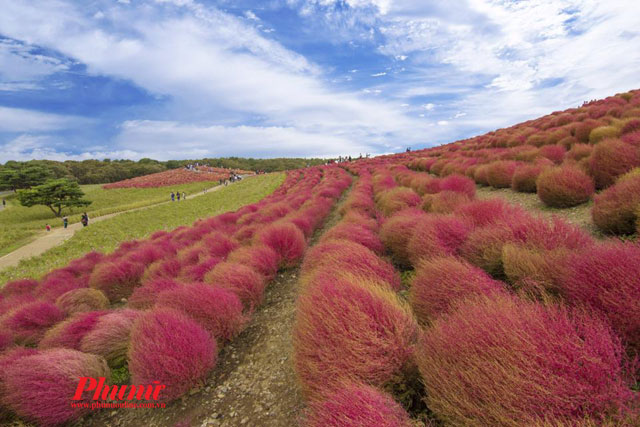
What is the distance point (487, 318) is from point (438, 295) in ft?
2.96

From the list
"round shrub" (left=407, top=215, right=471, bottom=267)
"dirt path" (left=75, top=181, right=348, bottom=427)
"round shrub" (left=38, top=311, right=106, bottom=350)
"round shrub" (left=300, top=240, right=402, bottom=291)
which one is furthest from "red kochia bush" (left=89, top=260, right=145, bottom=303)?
"round shrub" (left=407, top=215, right=471, bottom=267)

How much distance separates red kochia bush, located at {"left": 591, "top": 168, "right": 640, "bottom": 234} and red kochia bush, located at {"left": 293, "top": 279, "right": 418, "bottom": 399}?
294cm

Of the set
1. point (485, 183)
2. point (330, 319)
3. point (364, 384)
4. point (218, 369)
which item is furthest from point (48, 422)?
point (485, 183)

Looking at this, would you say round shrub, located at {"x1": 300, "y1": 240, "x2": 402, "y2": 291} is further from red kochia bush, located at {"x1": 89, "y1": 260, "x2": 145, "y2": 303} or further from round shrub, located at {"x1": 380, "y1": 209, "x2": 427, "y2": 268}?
red kochia bush, located at {"x1": 89, "y1": 260, "x2": 145, "y2": 303}

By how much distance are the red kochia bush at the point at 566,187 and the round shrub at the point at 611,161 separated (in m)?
0.22

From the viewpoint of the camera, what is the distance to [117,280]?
22.9 ft

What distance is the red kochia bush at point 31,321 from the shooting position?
4.65 m

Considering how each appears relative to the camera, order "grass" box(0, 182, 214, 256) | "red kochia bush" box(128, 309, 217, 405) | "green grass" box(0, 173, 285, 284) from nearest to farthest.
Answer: "red kochia bush" box(128, 309, 217, 405) < "green grass" box(0, 173, 285, 284) < "grass" box(0, 182, 214, 256)

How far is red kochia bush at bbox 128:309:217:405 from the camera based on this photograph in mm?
2787

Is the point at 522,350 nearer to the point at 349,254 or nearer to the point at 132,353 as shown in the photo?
the point at 349,254

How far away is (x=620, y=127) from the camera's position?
21.4 ft

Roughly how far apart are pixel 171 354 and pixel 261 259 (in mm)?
2527

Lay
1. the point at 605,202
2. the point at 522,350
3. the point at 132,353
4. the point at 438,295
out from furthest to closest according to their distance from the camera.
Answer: the point at 605,202 < the point at 132,353 < the point at 438,295 < the point at 522,350

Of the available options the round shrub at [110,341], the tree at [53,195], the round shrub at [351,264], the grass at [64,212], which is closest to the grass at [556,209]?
the round shrub at [351,264]
